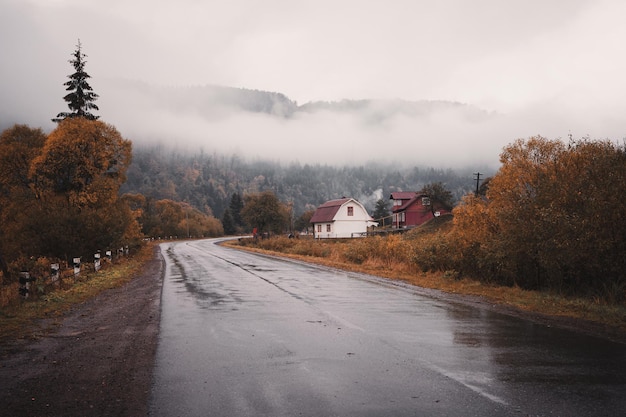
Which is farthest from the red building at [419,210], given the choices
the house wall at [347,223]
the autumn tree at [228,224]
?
the autumn tree at [228,224]

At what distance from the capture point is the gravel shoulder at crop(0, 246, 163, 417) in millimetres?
5004

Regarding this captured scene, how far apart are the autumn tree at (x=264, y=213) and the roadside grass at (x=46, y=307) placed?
58.1m

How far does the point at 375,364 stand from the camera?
21.2 ft

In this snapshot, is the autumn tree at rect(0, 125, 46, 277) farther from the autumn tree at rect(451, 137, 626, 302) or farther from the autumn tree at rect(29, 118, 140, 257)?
the autumn tree at rect(451, 137, 626, 302)

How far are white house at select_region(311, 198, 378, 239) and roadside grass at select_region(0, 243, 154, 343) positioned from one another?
215 feet

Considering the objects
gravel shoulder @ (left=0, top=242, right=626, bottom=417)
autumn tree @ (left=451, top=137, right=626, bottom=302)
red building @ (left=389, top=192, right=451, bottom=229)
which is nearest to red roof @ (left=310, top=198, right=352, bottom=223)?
red building @ (left=389, top=192, right=451, bottom=229)

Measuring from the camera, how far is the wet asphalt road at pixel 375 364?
4.92 metres

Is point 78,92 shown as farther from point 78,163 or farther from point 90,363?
point 90,363

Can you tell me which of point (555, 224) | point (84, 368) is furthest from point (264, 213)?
point (84, 368)

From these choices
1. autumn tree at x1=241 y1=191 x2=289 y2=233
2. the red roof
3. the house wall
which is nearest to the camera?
autumn tree at x1=241 y1=191 x2=289 y2=233

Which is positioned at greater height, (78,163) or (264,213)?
(78,163)

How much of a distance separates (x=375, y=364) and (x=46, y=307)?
378 inches

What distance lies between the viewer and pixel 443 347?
7.52 m

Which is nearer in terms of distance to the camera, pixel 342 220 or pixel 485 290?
pixel 485 290
